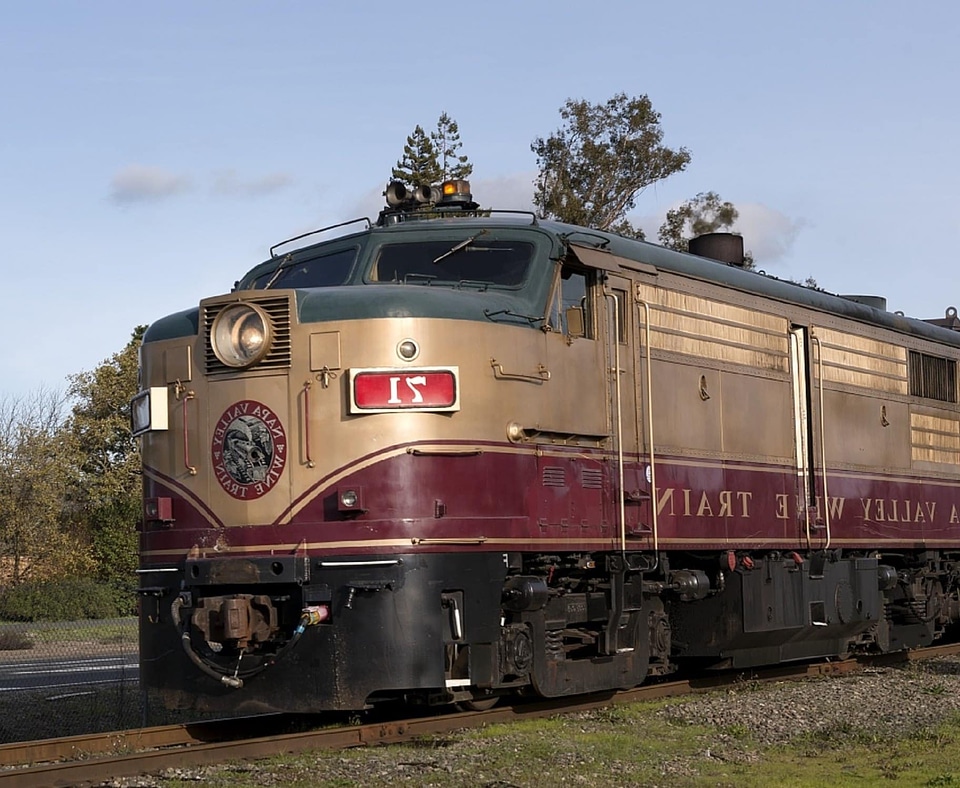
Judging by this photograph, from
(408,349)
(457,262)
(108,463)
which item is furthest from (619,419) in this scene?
(108,463)

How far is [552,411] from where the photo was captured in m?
12.5

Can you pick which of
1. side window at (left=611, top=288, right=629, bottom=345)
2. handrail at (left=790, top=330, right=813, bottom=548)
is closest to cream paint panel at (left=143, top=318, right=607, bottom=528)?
side window at (left=611, top=288, right=629, bottom=345)

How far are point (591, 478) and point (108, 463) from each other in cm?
4507

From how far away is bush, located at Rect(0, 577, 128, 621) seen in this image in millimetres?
28594

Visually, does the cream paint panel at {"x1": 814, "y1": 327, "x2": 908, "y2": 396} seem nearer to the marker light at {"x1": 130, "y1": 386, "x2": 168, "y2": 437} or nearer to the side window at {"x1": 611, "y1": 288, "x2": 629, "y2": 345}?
the side window at {"x1": 611, "y1": 288, "x2": 629, "y2": 345}

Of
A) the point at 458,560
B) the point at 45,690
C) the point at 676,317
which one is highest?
the point at 676,317

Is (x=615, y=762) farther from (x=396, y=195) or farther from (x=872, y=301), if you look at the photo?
(x=872, y=301)

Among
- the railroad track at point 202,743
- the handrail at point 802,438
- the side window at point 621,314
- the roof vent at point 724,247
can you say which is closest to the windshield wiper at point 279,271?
the side window at point 621,314

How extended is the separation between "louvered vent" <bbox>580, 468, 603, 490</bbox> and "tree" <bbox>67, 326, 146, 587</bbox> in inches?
1510

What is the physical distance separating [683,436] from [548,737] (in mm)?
4023

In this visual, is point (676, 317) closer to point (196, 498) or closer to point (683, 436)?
point (683, 436)

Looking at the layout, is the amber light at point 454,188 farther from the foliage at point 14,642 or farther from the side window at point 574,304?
the foliage at point 14,642

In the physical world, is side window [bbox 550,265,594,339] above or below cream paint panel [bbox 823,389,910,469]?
above

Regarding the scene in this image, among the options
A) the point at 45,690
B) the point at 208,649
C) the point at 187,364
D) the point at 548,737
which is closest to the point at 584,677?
the point at 548,737
